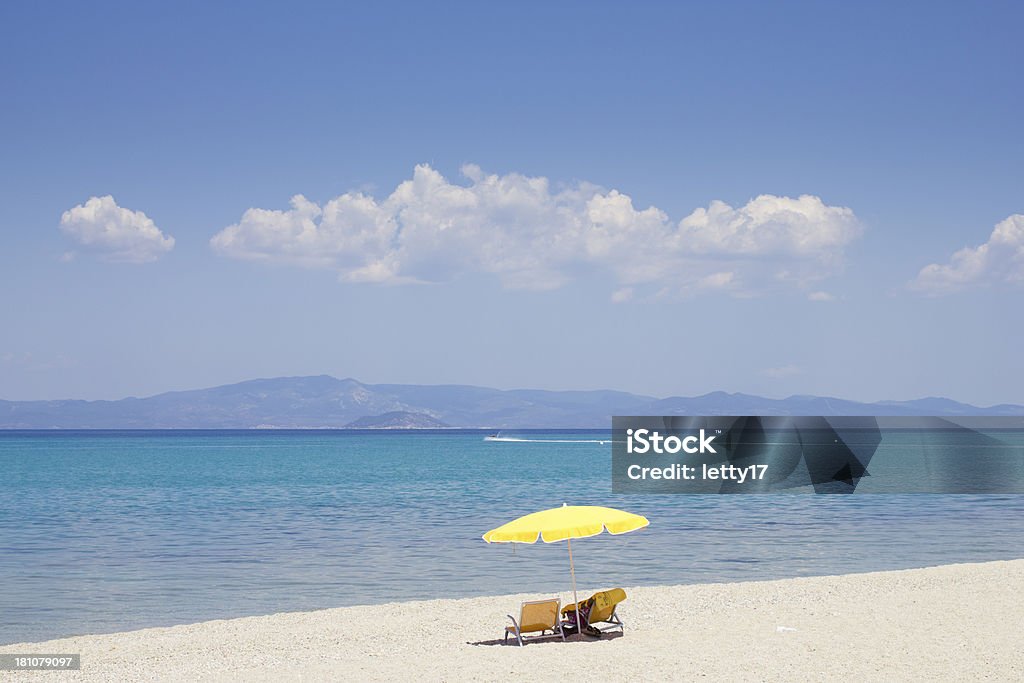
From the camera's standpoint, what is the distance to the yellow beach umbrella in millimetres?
13898

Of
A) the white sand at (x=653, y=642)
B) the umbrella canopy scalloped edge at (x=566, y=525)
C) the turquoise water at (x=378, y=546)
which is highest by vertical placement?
the umbrella canopy scalloped edge at (x=566, y=525)

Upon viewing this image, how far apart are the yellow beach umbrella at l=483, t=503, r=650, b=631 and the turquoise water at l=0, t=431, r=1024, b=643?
5732 mm

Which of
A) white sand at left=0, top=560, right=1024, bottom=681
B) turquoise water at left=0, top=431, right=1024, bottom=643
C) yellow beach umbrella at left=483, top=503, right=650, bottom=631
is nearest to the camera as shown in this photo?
white sand at left=0, top=560, right=1024, bottom=681

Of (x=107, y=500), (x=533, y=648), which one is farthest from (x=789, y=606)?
(x=107, y=500)

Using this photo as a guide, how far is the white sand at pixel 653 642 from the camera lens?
1221cm

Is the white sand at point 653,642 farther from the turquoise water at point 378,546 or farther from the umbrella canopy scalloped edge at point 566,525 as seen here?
the turquoise water at point 378,546

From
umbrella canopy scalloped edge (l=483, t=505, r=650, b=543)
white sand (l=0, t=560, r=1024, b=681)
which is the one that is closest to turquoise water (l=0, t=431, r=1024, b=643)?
white sand (l=0, t=560, r=1024, b=681)

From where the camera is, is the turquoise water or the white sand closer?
the white sand

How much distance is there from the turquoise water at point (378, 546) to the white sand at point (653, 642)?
2032mm

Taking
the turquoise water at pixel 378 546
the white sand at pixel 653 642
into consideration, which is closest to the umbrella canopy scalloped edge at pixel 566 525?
the white sand at pixel 653 642

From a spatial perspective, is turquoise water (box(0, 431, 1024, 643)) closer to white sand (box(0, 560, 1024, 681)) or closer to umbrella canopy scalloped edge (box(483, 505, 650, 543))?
white sand (box(0, 560, 1024, 681))

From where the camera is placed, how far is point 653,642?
1409 centimetres

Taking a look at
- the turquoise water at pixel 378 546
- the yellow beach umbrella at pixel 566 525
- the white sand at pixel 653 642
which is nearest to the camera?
the white sand at pixel 653 642

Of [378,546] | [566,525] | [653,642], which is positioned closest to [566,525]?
[566,525]
